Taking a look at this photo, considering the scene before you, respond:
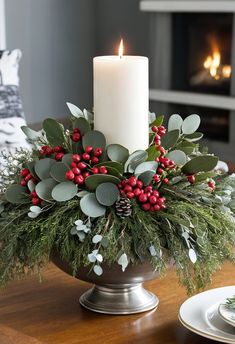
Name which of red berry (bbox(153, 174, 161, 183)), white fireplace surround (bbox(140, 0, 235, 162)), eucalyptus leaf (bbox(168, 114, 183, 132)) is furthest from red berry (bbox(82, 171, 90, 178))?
white fireplace surround (bbox(140, 0, 235, 162))

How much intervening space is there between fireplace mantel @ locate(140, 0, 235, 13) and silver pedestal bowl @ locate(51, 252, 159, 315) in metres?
2.78

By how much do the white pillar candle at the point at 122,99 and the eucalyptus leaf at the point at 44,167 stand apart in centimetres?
10

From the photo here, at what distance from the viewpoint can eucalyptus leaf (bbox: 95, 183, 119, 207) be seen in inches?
46.0

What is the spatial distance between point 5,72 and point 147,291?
1.65 metres

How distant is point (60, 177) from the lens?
1.20m

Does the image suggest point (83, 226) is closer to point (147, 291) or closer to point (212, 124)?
point (147, 291)

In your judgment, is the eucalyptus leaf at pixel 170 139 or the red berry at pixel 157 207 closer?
the red berry at pixel 157 207

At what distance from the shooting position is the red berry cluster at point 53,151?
4.07ft

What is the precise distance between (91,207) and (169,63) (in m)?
3.17

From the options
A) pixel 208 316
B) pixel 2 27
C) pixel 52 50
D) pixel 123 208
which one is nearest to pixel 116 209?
pixel 123 208

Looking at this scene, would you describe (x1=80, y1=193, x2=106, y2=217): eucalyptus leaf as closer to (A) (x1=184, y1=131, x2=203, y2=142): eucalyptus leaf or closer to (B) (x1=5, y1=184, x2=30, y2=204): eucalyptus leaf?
(B) (x1=5, y1=184, x2=30, y2=204): eucalyptus leaf

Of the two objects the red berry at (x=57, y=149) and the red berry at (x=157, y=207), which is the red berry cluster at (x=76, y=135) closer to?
the red berry at (x=57, y=149)

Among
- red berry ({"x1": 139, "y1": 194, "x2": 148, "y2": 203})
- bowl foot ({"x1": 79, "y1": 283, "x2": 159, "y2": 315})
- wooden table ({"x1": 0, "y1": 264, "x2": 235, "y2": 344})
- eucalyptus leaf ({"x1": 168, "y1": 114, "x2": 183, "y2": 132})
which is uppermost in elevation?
eucalyptus leaf ({"x1": 168, "y1": 114, "x2": 183, "y2": 132})

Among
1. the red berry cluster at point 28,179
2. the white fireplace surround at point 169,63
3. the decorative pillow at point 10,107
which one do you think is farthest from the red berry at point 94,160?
the white fireplace surround at point 169,63
